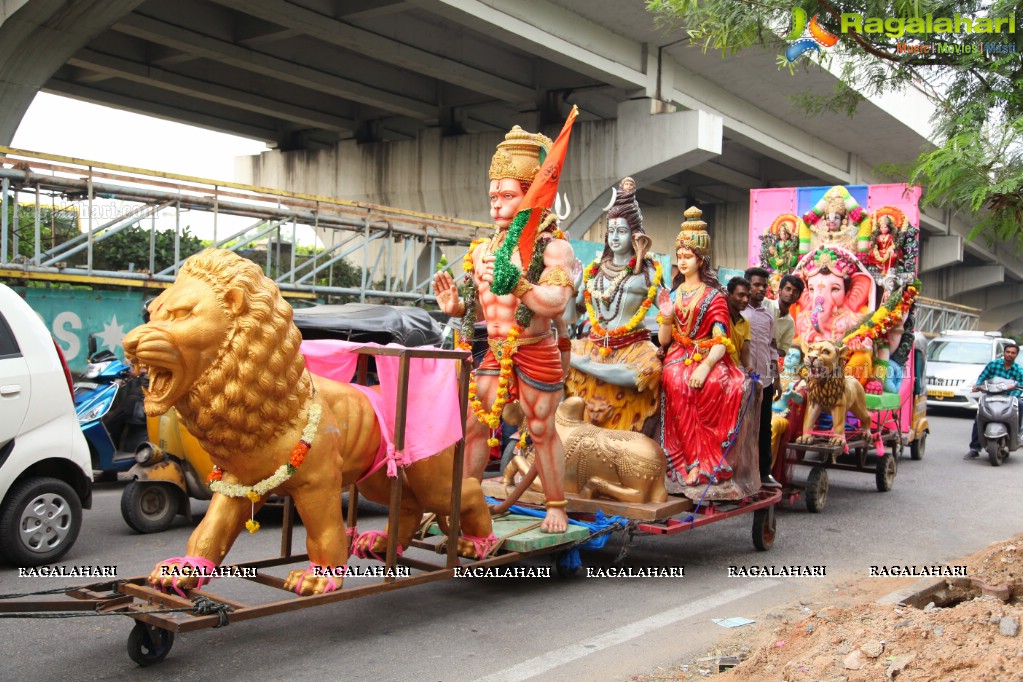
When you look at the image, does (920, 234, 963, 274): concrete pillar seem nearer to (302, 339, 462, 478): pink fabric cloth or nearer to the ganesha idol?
the ganesha idol

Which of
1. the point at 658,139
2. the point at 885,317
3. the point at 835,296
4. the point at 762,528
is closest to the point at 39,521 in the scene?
the point at 762,528

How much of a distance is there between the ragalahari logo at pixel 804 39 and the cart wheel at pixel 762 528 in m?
3.27

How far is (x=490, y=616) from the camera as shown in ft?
17.7

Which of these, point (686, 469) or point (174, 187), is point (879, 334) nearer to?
point (686, 469)

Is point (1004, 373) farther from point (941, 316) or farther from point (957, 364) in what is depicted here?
point (941, 316)

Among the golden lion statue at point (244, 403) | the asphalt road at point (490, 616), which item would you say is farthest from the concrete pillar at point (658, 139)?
the golden lion statue at point (244, 403)

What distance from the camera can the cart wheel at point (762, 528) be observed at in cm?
718

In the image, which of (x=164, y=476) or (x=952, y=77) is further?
(x=164, y=476)

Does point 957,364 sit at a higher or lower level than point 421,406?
higher

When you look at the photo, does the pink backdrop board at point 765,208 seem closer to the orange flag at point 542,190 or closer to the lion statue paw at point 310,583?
the orange flag at point 542,190

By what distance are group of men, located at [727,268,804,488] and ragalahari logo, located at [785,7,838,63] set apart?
172 cm

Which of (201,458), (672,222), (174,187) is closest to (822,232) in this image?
(201,458)

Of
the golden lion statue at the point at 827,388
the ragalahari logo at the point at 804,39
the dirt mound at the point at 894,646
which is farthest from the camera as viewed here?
the golden lion statue at the point at 827,388

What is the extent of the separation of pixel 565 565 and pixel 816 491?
392 cm
